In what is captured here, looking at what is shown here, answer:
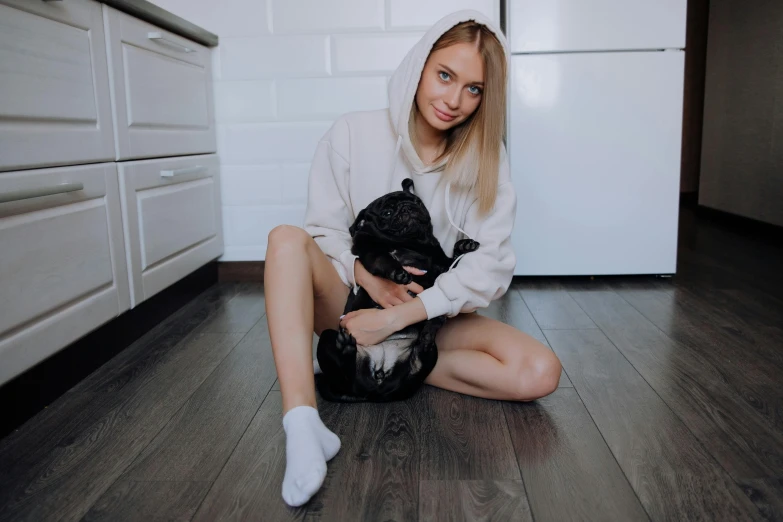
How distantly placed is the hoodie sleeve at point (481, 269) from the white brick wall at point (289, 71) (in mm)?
1311

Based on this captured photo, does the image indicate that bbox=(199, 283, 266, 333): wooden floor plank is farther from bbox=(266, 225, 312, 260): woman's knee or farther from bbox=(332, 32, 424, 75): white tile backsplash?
bbox=(332, 32, 424, 75): white tile backsplash

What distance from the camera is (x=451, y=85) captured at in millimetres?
1538

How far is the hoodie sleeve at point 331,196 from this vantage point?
1.64 metres

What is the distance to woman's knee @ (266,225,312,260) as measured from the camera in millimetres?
1406

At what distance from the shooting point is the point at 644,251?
2.87 meters

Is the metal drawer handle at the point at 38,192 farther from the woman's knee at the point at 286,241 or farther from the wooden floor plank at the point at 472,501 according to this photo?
the wooden floor plank at the point at 472,501

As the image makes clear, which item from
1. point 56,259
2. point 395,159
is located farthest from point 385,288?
point 56,259

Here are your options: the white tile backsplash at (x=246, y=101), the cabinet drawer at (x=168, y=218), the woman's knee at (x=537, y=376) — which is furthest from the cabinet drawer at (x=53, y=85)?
the woman's knee at (x=537, y=376)

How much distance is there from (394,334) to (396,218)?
264 mm

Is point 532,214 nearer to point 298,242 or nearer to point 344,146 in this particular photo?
point 344,146

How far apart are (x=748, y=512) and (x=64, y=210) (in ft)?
5.14

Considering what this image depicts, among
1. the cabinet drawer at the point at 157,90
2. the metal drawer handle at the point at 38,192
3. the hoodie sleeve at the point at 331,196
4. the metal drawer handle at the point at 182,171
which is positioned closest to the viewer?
the metal drawer handle at the point at 38,192

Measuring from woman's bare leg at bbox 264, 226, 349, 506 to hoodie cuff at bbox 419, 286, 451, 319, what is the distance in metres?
0.23

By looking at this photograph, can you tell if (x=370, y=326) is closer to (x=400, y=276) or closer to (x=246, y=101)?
(x=400, y=276)
